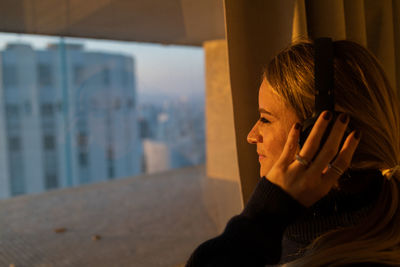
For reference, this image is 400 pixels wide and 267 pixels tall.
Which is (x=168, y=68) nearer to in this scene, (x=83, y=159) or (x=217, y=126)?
(x=217, y=126)

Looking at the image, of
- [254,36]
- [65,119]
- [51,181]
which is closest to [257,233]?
[254,36]

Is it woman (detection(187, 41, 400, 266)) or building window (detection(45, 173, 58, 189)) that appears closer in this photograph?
woman (detection(187, 41, 400, 266))

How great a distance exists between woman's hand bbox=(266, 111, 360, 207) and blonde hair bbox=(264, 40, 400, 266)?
82 mm

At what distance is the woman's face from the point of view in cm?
59

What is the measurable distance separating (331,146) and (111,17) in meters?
1.49

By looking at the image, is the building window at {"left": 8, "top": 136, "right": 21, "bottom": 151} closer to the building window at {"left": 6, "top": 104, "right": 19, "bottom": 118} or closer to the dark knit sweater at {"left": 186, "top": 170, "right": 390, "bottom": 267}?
the building window at {"left": 6, "top": 104, "right": 19, "bottom": 118}

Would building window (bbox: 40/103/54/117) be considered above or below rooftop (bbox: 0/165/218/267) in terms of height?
above

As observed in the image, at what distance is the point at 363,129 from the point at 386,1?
2.39 feet

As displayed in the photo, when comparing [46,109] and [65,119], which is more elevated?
[46,109]

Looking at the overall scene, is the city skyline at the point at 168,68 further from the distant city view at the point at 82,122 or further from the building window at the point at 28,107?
the building window at the point at 28,107

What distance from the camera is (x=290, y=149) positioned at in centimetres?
47

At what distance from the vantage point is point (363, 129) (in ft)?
1.74

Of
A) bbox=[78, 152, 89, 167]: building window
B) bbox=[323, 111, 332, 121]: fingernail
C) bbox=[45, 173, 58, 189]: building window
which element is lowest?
bbox=[45, 173, 58, 189]: building window

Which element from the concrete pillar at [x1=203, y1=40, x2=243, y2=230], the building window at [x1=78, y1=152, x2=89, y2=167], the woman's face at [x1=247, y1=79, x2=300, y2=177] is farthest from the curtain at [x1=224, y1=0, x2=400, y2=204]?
the building window at [x1=78, y1=152, x2=89, y2=167]
